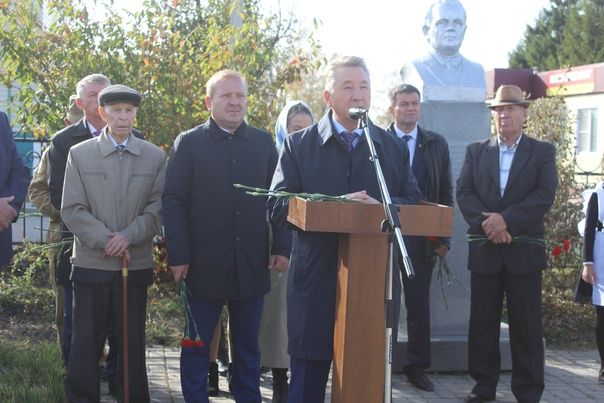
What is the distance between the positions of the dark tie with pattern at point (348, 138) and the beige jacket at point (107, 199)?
56.7 inches

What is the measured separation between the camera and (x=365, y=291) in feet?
12.9

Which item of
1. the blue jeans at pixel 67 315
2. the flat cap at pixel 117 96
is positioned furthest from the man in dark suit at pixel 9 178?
the flat cap at pixel 117 96

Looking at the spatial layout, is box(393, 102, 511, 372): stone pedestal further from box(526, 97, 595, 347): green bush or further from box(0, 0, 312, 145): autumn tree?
box(0, 0, 312, 145): autumn tree

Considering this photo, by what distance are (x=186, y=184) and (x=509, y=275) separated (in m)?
2.39

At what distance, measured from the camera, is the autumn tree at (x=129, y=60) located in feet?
27.5

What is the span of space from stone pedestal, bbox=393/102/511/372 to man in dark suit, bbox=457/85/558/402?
79 cm

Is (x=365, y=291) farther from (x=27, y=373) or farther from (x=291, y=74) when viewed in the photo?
(x=291, y=74)

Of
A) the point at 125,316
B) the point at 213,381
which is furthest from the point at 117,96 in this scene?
the point at 213,381

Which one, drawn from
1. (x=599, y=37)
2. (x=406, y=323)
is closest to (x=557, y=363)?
(x=406, y=323)

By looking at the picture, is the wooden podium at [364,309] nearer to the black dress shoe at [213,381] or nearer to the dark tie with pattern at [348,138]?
the dark tie with pattern at [348,138]

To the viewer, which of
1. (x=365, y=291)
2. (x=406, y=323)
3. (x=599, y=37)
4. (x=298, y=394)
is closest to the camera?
(x=365, y=291)

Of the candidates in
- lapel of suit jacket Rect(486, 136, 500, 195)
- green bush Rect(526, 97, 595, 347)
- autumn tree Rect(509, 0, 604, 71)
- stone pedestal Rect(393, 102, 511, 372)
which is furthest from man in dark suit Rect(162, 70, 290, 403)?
autumn tree Rect(509, 0, 604, 71)

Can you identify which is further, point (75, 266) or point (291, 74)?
point (291, 74)

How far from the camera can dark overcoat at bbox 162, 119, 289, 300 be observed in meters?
5.04
